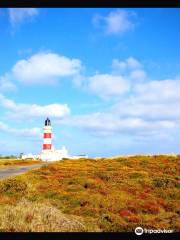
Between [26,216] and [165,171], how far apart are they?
715 inches

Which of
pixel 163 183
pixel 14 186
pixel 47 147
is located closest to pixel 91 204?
pixel 14 186

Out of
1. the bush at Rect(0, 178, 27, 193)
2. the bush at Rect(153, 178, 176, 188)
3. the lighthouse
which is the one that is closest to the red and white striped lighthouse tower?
the lighthouse

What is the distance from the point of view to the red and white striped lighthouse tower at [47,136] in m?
67.5

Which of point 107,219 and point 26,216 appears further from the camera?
point 107,219

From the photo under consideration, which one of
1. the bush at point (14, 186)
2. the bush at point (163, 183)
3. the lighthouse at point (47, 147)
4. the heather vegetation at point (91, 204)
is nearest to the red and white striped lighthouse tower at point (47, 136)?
the lighthouse at point (47, 147)

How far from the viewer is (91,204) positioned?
15.4m

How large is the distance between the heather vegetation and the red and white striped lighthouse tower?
141 feet

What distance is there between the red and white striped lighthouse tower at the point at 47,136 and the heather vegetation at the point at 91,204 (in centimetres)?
4310

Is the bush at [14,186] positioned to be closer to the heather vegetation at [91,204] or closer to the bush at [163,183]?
the heather vegetation at [91,204]

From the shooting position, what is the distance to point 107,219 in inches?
511

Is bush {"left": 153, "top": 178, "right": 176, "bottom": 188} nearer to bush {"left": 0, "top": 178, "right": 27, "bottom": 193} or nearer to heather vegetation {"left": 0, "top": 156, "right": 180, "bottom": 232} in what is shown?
heather vegetation {"left": 0, "top": 156, "right": 180, "bottom": 232}
